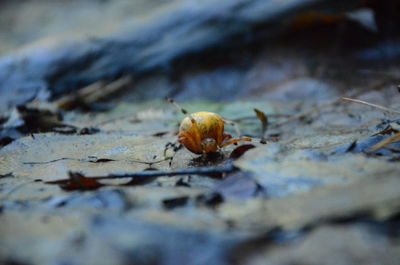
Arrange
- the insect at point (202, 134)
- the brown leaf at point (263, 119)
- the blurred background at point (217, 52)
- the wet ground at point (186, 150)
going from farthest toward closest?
the blurred background at point (217, 52) → the brown leaf at point (263, 119) → the insect at point (202, 134) → the wet ground at point (186, 150)

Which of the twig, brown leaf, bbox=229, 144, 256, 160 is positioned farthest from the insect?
the twig

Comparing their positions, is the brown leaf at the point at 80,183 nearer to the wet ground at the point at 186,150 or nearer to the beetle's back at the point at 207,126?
the wet ground at the point at 186,150

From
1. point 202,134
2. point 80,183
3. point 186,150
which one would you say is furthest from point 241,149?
point 80,183

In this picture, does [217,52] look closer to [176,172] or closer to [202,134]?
[202,134]

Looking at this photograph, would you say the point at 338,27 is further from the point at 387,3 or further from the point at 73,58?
the point at 73,58

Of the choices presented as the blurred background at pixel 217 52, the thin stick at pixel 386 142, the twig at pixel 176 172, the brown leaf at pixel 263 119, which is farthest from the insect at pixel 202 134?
the blurred background at pixel 217 52

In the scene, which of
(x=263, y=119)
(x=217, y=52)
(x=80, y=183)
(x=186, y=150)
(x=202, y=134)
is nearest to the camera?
(x=80, y=183)
